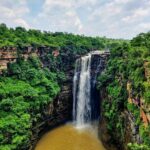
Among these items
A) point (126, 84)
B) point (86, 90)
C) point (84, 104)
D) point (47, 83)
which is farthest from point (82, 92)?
point (126, 84)

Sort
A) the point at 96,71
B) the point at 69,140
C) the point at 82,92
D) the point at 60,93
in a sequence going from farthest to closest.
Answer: the point at 96,71
the point at 82,92
the point at 60,93
the point at 69,140

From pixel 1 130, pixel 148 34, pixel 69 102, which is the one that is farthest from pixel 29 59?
pixel 148 34

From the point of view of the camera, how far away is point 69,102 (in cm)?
2667

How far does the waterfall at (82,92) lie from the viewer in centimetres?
2622

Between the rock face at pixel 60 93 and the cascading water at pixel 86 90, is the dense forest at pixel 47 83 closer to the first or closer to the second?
the rock face at pixel 60 93

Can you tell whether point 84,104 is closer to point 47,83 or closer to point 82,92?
point 82,92

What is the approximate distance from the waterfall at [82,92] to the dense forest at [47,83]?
116 centimetres

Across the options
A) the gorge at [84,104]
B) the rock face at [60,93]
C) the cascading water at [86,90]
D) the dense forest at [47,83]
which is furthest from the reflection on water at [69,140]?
the cascading water at [86,90]

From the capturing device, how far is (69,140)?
2127cm

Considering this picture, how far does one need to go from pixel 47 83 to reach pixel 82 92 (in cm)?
482

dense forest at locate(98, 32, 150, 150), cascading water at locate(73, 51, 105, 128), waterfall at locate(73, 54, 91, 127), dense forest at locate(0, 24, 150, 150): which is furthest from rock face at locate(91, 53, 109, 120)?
dense forest at locate(98, 32, 150, 150)

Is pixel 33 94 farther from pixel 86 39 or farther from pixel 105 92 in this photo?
pixel 86 39

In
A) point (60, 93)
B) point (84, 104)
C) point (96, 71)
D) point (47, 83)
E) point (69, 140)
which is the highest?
point (96, 71)

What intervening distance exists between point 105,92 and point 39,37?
11.5 m
